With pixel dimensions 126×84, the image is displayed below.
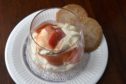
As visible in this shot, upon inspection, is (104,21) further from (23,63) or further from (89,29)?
(23,63)

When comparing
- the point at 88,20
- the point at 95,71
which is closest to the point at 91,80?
the point at 95,71

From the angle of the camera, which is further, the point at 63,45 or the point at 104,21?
the point at 104,21

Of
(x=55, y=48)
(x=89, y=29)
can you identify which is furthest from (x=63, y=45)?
(x=89, y=29)

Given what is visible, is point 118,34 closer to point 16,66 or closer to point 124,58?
point 124,58
